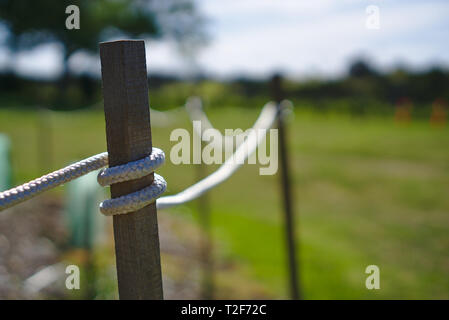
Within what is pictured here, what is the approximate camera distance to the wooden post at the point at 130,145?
0.92 m

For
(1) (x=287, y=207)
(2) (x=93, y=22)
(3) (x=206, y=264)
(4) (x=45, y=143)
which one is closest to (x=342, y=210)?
(3) (x=206, y=264)

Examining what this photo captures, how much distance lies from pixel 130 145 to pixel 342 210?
5.05 metres

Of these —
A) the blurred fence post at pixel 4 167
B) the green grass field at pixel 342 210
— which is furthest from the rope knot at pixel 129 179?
the blurred fence post at pixel 4 167

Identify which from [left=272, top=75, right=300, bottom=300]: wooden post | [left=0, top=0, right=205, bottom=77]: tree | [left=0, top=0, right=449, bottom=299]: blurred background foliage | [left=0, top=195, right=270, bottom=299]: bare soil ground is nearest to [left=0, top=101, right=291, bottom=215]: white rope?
[left=272, top=75, right=300, bottom=300]: wooden post

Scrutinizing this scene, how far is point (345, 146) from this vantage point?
31.4 ft

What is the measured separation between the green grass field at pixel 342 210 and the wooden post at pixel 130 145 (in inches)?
8.3

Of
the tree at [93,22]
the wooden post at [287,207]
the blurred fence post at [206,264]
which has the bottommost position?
the blurred fence post at [206,264]

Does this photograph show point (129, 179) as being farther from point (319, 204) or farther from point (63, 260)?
point (319, 204)

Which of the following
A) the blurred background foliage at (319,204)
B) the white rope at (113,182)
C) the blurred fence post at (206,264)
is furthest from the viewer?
the blurred background foliage at (319,204)

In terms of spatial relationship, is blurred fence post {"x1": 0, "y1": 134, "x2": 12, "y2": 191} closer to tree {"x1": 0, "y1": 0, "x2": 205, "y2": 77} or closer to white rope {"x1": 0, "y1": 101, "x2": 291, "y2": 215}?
white rope {"x1": 0, "y1": 101, "x2": 291, "y2": 215}

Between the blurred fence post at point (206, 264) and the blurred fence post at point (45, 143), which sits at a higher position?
the blurred fence post at point (45, 143)

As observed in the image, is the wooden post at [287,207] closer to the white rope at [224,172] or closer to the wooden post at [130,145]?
the white rope at [224,172]

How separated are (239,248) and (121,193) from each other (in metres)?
3.66
